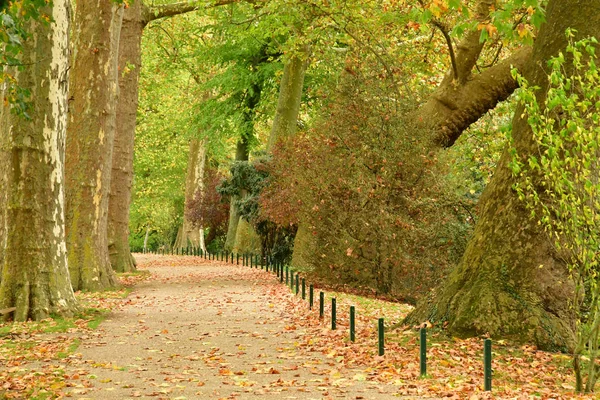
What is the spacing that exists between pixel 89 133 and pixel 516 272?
467 inches

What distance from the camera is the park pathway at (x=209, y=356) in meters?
9.23

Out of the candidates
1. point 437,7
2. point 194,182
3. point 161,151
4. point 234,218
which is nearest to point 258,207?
point 234,218

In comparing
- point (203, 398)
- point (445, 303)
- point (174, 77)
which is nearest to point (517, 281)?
point (445, 303)

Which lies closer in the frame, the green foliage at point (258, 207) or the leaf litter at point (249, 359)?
the leaf litter at point (249, 359)

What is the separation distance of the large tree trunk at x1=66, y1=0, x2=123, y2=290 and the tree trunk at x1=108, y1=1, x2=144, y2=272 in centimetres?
584

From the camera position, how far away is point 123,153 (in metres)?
27.1

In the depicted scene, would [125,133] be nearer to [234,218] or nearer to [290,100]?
[290,100]

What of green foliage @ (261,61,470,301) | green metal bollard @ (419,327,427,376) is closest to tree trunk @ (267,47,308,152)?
green foliage @ (261,61,470,301)

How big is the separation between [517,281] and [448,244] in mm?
6450

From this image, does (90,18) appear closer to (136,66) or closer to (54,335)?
(136,66)

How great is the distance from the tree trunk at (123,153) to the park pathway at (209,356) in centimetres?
690

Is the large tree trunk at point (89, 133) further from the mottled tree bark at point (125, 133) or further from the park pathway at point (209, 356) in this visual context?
the mottled tree bark at point (125, 133)

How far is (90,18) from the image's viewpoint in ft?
67.2

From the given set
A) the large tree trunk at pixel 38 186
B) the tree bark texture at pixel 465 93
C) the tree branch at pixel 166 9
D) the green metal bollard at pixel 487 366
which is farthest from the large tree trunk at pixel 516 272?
the tree branch at pixel 166 9
